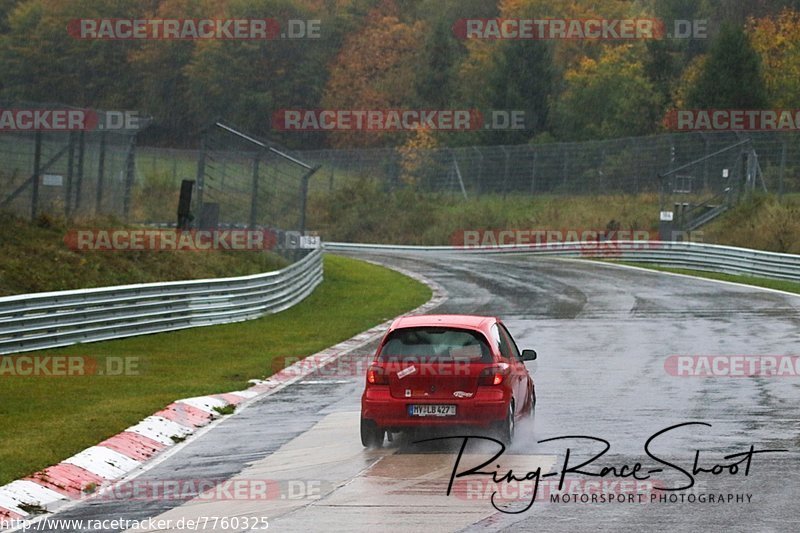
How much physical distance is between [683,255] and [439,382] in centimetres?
3112

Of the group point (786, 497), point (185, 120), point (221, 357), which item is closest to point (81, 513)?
point (786, 497)

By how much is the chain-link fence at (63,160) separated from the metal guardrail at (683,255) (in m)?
18.3

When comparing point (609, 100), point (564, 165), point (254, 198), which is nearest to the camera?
point (254, 198)

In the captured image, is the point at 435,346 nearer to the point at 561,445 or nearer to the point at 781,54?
the point at 561,445

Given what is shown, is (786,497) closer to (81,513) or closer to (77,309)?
(81,513)

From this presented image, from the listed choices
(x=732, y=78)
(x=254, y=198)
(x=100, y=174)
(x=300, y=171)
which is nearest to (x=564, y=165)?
(x=732, y=78)

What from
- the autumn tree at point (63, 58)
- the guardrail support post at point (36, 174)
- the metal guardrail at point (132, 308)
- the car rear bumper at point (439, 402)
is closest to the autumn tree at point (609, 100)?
the autumn tree at point (63, 58)

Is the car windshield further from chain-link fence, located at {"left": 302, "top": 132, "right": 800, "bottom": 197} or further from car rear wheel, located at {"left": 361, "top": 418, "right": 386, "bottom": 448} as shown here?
chain-link fence, located at {"left": 302, "top": 132, "right": 800, "bottom": 197}

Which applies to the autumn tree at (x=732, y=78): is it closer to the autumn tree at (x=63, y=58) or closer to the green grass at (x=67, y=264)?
the green grass at (x=67, y=264)

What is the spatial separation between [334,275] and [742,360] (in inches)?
831

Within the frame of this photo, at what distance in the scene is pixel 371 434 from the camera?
13.6 meters

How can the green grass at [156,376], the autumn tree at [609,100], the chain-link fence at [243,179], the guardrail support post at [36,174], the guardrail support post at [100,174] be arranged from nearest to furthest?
the green grass at [156,376], the guardrail support post at [36,174], the guardrail support post at [100,174], the chain-link fence at [243,179], the autumn tree at [609,100]

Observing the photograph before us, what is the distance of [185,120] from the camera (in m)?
117

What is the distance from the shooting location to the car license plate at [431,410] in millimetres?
13273
